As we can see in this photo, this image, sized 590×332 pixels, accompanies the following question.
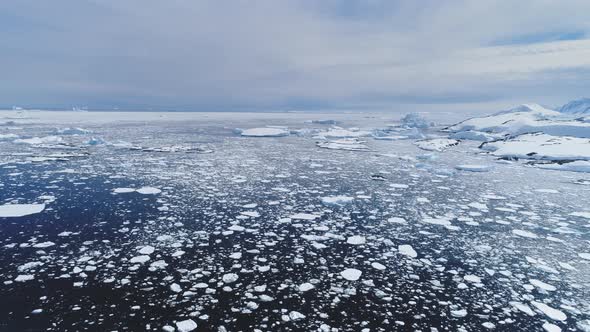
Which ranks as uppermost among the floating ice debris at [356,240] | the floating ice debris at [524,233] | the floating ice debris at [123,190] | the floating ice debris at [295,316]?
the floating ice debris at [123,190]

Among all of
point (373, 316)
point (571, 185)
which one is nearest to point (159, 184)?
point (373, 316)

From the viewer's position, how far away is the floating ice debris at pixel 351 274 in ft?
16.9

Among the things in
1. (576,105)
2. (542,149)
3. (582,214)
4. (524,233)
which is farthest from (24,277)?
(576,105)

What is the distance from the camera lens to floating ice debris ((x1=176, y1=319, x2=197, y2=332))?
3.82 metres

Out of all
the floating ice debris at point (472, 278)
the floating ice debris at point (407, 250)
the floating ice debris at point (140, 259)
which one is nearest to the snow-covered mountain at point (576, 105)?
the floating ice debris at point (407, 250)

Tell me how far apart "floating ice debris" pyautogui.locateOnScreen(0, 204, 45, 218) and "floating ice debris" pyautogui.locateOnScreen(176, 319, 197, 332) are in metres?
6.02

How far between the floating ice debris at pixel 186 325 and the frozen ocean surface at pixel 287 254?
0.02 metres

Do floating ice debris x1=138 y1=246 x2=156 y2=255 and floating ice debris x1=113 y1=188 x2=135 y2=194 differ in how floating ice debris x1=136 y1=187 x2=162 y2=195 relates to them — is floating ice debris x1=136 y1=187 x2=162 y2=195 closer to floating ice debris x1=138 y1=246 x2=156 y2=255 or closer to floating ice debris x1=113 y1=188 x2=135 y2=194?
floating ice debris x1=113 y1=188 x2=135 y2=194

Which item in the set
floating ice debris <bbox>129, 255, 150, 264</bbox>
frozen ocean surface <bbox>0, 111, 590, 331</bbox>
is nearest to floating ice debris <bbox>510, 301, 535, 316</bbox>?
frozen ocean surface <bbox>0, 111, 590, 331</bbox>

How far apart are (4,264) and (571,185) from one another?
54.8 feet

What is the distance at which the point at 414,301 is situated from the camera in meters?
4.52

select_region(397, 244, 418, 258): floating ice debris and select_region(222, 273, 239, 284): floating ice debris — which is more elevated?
select_region(222, 273, 239, 284): floating ice debris

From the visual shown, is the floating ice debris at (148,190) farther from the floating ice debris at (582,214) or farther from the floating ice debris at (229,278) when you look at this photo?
the floating ice debris at (582,214)

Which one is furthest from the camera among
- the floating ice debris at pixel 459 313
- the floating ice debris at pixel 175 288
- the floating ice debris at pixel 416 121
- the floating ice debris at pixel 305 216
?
the floating ice debris at pixel 416 121
